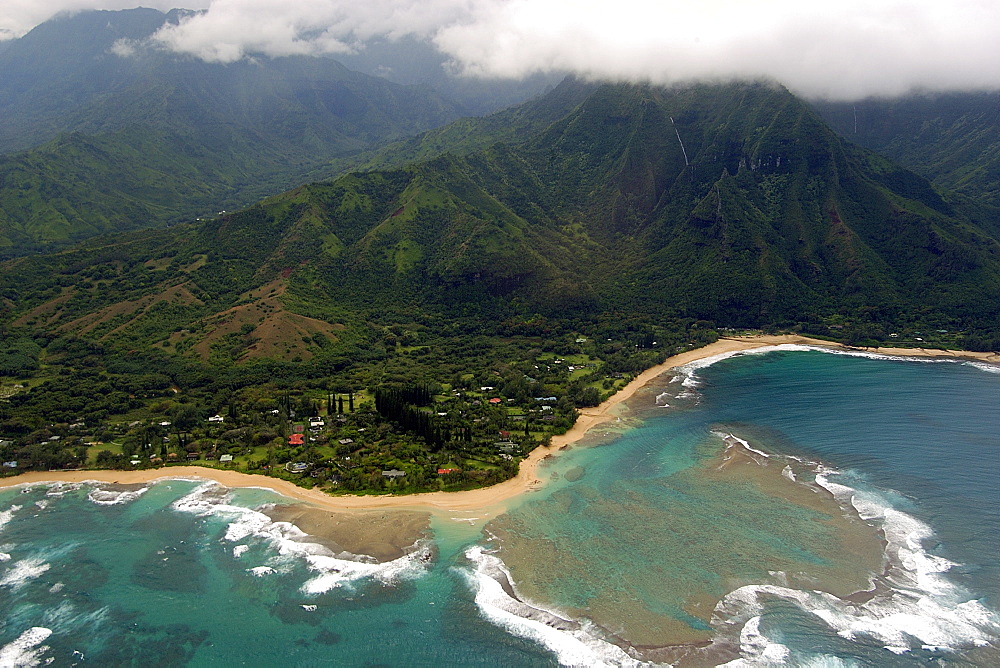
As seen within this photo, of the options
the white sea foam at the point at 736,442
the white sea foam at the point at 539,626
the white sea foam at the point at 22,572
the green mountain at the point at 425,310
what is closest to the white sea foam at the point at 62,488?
the green mountain at the point at 425,310

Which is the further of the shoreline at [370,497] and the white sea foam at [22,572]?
the shoreline at [370,497]

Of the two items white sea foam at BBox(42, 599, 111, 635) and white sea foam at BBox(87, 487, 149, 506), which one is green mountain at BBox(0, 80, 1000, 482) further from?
white sea foam at BBox(42, 599, 111, 635)

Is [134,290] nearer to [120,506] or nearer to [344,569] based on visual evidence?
[120,506]

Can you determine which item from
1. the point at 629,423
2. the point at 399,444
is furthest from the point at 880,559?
the point at 399,444

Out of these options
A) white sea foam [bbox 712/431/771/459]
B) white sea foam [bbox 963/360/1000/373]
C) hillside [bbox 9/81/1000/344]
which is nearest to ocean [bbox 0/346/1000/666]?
white sea foam [bbox 712/431/771/459]

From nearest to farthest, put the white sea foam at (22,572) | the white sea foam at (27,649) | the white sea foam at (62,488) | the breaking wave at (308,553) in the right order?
the white sea foam at (27,649) → the white sea foam at (22,572) → the breaking wave at (308,553) → the white sea foam at (62,488)

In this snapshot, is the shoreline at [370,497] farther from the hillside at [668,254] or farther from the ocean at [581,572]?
the hillside at [668,254]
